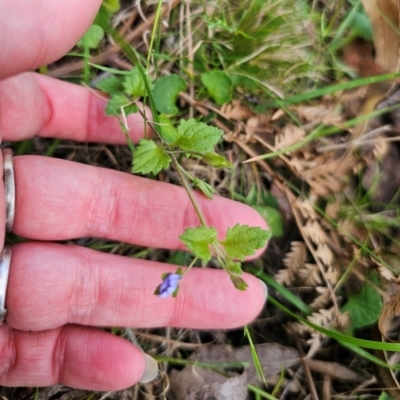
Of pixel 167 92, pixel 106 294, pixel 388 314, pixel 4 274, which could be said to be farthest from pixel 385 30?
pixel 4 274

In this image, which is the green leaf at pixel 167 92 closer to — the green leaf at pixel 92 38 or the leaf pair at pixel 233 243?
the green leaf at pixel 92 38

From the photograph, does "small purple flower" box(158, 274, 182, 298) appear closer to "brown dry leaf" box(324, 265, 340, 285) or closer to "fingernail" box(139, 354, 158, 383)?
"fingernail" box(139, 354, 158, 383)

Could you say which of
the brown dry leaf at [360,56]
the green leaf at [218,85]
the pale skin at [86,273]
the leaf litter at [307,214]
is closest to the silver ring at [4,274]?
the pale skin at [86,273]

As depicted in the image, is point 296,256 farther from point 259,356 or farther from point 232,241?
point 232,241

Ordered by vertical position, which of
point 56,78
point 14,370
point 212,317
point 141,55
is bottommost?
point 14,370

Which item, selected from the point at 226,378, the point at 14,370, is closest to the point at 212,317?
the point at 226,378

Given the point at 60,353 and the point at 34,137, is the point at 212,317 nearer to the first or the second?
the point at 60,353

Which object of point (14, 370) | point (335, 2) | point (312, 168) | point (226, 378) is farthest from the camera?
point (335, 2)
